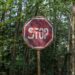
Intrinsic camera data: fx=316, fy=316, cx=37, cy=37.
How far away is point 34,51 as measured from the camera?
24219 mm

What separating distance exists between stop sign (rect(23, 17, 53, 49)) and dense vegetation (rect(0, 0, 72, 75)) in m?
13.9

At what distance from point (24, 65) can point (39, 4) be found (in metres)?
5.77

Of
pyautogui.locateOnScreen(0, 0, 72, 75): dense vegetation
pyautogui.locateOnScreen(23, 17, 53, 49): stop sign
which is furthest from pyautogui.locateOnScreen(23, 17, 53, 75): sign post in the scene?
pyautogui.locateOnScreen(0, 0, 72, 75): dense vegetation

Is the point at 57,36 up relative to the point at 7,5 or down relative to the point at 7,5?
down

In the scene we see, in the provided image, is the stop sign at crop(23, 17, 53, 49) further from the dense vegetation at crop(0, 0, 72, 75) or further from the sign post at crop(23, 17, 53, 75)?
the dense vegetation at crop(0, 0, 72, 75)

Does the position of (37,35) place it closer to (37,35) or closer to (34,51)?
(37,35)

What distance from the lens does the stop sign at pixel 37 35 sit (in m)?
5.79

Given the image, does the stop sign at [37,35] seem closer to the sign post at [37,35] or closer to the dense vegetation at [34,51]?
the sign post at [37,35]

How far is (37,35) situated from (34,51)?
60.6ft

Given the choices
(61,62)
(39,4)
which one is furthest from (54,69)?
(39,4)

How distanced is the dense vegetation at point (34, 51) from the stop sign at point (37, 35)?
45.7ft

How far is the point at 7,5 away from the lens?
12172 mm

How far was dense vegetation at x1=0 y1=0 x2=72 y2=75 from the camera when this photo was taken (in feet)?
69.5

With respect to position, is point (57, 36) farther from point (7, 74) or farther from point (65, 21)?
point (7, 74)
